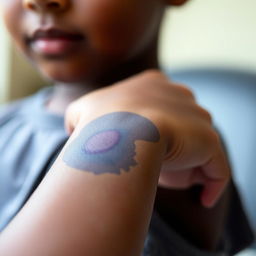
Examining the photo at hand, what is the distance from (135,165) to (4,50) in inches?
34.1

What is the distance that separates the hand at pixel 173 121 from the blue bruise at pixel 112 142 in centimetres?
1

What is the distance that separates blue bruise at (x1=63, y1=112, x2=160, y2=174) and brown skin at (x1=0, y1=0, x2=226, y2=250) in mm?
113

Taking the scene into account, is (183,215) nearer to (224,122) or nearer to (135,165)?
(135,165)

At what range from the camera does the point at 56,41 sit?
0.39 metres

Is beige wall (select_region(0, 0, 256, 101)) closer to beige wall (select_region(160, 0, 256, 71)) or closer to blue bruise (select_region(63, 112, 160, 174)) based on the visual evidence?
beige wall (select_region(160, 0, 256, 71))

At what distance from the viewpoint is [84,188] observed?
25cm

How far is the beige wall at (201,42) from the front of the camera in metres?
0.88

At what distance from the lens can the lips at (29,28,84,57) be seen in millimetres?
381

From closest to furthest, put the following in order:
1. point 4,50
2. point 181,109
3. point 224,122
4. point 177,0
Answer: point 181,109, point 177,0, point 224,122, point 4,50

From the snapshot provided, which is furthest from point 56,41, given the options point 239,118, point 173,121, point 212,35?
point 212,35

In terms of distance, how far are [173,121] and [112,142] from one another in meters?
0.07


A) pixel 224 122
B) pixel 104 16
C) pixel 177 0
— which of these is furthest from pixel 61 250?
pixel 224 122

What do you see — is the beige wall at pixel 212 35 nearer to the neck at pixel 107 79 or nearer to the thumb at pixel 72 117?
the neck at pixel 107 79

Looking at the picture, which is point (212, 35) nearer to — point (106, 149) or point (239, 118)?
point (239, 118)
